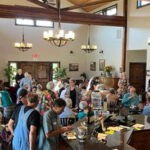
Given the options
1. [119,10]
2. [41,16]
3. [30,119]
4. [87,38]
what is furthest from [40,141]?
[87,38]

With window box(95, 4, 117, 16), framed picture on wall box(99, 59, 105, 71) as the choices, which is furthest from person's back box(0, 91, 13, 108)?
window box(95, 4, 117, 16)

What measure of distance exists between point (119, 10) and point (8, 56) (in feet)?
21.2

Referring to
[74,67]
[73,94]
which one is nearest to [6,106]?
[73,94]

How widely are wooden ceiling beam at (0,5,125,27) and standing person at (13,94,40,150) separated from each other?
5.98 metres

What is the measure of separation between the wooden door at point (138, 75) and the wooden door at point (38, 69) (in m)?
4.88

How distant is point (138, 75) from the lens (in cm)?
991

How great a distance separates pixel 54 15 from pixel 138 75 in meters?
5.09

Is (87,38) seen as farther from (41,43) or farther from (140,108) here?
(140,108)

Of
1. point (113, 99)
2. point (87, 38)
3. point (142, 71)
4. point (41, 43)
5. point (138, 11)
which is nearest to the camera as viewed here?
point (113, 99)

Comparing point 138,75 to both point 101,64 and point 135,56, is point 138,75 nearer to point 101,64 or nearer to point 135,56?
point 135,56

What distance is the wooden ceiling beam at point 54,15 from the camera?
24.8ft

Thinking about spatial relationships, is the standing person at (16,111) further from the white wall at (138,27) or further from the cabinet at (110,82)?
the cabinet at (110,82)

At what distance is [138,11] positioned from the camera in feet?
29.5

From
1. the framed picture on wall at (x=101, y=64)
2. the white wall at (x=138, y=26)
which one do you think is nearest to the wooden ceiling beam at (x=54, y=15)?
the white wall at (x=138, y=26)
